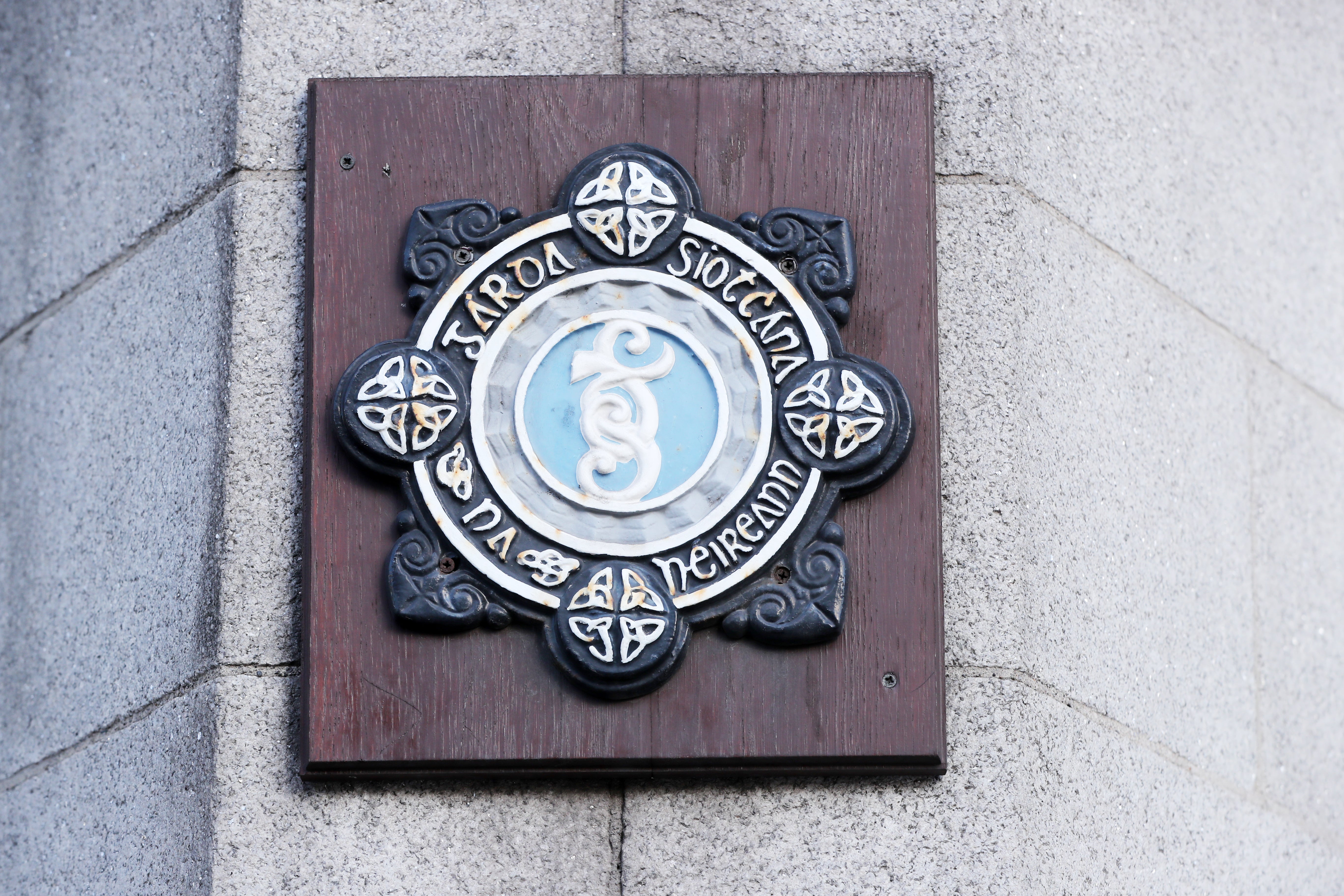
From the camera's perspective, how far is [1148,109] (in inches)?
145

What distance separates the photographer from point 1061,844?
3031 mm

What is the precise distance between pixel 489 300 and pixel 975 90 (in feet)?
2.98

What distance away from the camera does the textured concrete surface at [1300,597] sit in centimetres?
372

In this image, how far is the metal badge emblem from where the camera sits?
2982 millimetres

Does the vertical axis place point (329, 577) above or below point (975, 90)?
below

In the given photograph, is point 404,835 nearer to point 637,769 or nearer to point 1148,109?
point 637,769

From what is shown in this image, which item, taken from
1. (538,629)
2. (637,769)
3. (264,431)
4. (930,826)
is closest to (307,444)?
(264,431)

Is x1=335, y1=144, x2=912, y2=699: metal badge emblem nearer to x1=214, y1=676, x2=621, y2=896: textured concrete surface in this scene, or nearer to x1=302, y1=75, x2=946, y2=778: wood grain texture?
x1=302, y1=75, x2=946, y2=778: wood grain texture

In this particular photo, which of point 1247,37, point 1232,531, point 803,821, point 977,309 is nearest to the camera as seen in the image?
point 803,821

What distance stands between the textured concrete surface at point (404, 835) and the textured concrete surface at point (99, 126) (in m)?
1.08

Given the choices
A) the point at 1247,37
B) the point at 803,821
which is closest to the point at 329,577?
the point at 803,821

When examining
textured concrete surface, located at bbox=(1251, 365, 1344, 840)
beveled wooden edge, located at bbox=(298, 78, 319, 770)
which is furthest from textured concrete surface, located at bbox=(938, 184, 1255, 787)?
beveled wooden edge, located at bbox=(298, 78, 319, 770)

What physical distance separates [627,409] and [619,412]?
0.05 feet

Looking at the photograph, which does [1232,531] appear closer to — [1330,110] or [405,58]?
[1330,110]
